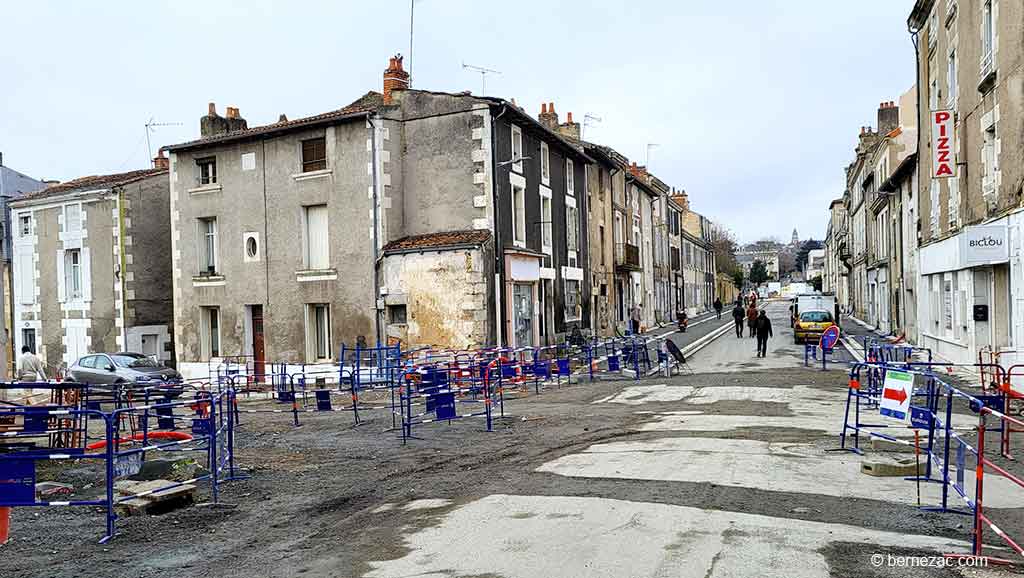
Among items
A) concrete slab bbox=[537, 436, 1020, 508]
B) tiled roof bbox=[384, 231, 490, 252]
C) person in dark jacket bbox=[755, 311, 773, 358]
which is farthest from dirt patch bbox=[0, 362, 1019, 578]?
person in dark jacket bbox=[755, 311, 773, 358]

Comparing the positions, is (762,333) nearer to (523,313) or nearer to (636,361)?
Answer: (636,361)

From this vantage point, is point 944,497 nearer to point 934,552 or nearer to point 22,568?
point 934,552

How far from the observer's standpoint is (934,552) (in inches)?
235

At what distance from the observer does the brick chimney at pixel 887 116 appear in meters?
46.4

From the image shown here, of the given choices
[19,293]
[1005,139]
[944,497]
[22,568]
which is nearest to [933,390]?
[944,497]

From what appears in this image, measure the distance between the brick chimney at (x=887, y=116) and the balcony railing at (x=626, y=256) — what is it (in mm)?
17411

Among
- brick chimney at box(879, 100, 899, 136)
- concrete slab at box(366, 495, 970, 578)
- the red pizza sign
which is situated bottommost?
concrete slab at box(366, 495, 970, 578)

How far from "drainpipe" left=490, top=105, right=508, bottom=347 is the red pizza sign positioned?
11.6 m

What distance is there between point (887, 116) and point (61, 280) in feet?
142

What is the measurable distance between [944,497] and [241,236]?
22786 mm

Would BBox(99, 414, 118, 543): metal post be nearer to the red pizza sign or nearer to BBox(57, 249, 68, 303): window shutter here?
the red pizza sign

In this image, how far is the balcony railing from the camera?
39281 mm

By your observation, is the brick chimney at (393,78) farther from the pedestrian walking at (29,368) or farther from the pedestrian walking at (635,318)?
the pedestrian walking at (635,318)

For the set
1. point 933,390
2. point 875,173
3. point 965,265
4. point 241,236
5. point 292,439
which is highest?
point 875,173
